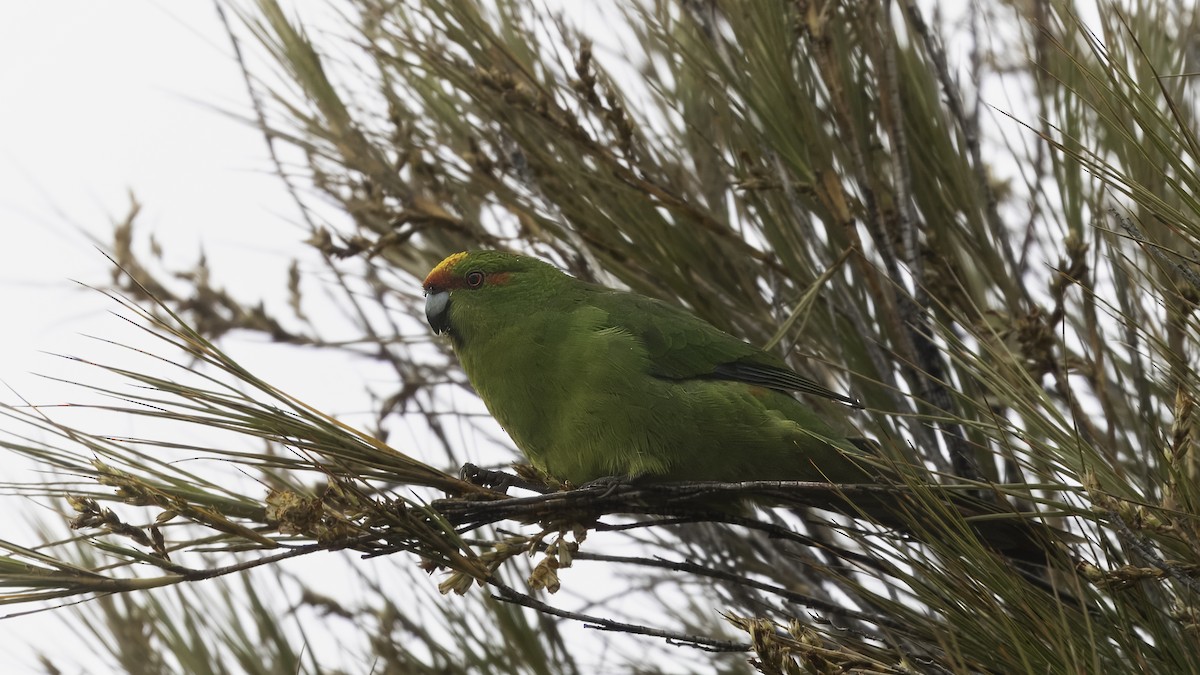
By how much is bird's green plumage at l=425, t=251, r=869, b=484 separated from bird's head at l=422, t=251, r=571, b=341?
0.16ft

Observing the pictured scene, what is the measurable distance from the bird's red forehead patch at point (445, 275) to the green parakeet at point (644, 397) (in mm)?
157

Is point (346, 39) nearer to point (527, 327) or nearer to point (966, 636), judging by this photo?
point (527, 327)

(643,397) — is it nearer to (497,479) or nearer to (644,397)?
(644,397)

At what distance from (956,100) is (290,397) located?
64.1 inches

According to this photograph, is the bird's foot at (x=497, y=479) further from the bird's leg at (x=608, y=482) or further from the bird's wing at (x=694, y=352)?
the bird's wing at (x=694, y=352)

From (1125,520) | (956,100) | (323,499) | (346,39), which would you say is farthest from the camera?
(346,39)

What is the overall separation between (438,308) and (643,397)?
650mm

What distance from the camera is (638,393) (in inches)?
102

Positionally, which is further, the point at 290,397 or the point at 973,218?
the point at 973,218

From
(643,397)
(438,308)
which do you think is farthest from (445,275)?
(643,397)

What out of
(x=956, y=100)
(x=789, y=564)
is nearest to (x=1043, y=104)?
(x=956, y=100)

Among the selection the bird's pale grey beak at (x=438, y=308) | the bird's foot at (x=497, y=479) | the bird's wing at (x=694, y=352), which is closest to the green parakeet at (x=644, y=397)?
the bird's wing at (x=694, y=352)

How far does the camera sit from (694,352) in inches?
106

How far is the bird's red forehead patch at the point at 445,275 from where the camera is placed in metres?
2.92
